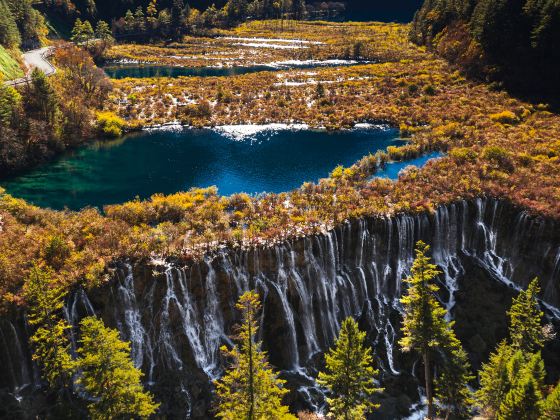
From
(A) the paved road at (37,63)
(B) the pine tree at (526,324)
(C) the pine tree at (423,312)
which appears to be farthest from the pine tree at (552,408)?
(A) the paved road at (37,63)

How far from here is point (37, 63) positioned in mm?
97438

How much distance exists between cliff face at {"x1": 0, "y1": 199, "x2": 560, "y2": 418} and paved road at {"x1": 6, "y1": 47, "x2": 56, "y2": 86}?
5478cm

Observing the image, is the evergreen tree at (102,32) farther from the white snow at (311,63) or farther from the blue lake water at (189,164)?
the blue lake water at (189,164)

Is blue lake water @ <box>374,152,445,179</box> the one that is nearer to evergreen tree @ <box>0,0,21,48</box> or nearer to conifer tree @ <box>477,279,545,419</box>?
conifer tree @ <box>477,279,545,419</box>

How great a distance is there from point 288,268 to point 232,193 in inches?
748

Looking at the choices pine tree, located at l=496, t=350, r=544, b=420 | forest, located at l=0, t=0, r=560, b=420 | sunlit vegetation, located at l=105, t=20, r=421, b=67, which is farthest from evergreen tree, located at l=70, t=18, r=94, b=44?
pine tree, located at l=496, t=350, r=544, b=420

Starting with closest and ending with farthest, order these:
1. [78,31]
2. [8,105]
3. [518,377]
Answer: [518,377]
[8,105]
[78,31]

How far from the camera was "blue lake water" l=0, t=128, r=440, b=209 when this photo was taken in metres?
59.5

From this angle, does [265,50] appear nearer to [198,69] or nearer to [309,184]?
[198,69]

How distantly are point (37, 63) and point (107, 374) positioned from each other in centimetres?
9097

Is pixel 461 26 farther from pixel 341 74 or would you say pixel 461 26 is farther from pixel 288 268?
pixel 288 268

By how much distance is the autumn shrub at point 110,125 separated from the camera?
81500 mm

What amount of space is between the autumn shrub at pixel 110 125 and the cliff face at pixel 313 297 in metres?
48.9

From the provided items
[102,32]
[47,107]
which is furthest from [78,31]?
[47,107]
